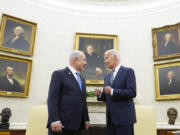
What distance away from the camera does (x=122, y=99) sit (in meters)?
2.50

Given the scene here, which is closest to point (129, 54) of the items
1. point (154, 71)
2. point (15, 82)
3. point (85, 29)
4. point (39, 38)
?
point (154, 71)

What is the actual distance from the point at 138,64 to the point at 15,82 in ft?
12.9

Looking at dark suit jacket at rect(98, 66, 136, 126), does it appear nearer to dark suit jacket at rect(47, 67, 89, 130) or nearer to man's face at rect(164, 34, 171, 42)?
dark suit jacket at rect(47, 67, 89, 130)

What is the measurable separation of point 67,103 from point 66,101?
0.03 m

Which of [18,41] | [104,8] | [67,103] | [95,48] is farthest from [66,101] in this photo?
[104,8]

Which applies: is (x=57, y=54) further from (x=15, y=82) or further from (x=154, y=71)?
(x=154, y=71)

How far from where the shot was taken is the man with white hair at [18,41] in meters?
5.77

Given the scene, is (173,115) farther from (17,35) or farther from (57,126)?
(17,35)

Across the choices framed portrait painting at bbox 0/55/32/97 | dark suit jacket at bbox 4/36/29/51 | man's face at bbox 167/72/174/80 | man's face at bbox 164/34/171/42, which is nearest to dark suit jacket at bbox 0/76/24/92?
framed portrait painting at bbox 0/55/32/97

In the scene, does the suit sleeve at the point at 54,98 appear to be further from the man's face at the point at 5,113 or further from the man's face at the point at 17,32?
the man's face at the point at 17,32

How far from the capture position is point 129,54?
260 inches

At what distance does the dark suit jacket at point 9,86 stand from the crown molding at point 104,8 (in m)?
2.71

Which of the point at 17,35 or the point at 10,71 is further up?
the point at 17,35

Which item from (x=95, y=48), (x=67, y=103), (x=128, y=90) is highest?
(x=95, y=48)
